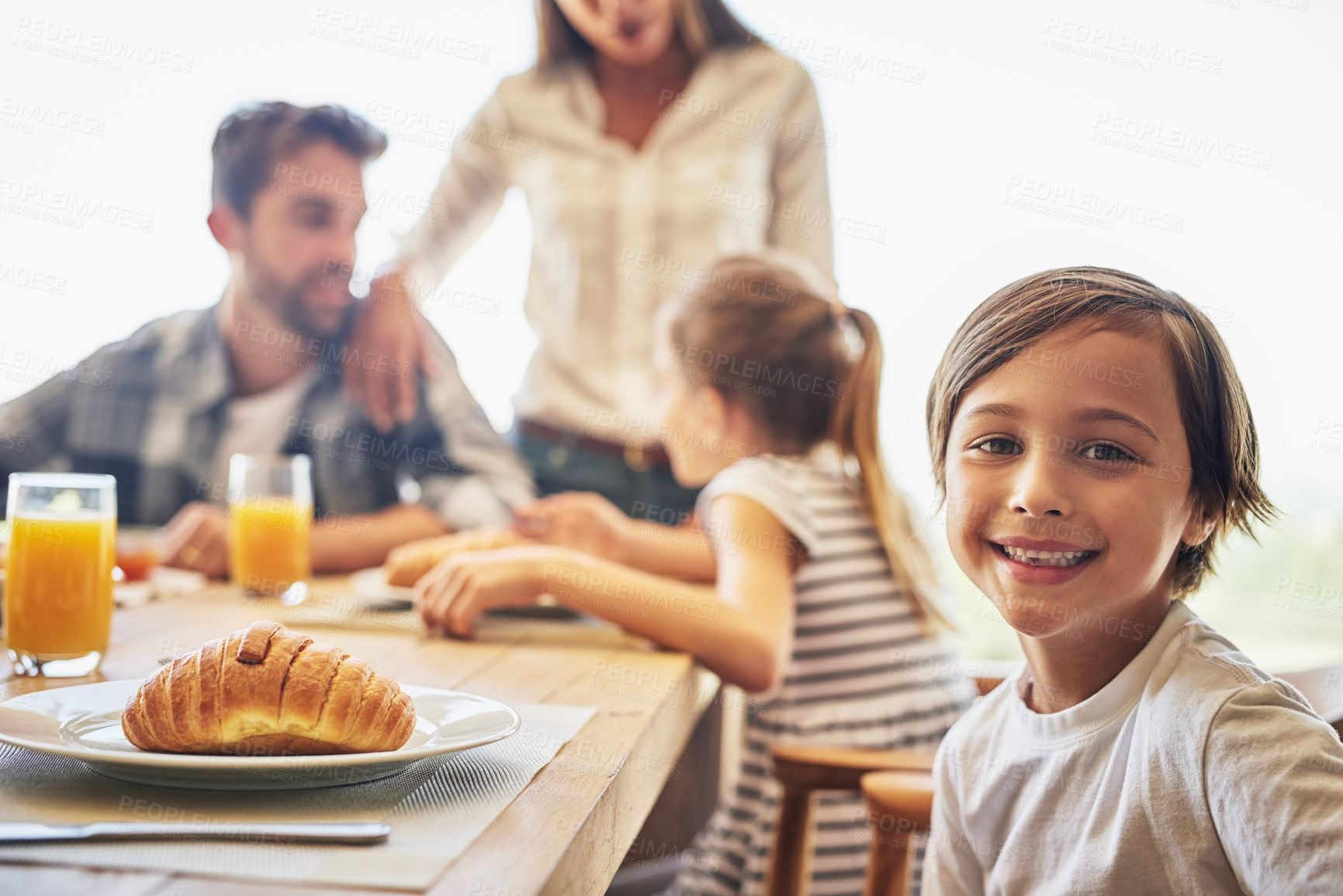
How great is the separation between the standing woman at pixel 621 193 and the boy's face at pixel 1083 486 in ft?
4.99

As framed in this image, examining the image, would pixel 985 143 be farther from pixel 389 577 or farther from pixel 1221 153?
pixel 389 577

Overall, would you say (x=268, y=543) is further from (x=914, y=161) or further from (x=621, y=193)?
(x=914, y=161)

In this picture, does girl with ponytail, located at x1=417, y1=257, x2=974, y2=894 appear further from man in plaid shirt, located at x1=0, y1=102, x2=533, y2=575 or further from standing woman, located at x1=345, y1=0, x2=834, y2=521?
standing woman, located at x1=345, y1=0, x2=834, y2=521

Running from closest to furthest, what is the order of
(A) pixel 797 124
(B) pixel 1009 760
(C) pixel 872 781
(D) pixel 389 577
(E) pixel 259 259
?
1. (B) pixel 1009 760
2. (C) pixel 872 781
3. (D) pixel 389 577
4. (E) pixel 259 259
5. (A) pixel 797 124

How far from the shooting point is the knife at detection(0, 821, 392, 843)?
574 millimetres

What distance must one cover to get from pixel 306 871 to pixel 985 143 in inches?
93.3

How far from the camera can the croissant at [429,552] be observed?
5.00ft

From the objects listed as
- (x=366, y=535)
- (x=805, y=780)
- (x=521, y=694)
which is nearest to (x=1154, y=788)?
(x=805, y=780)

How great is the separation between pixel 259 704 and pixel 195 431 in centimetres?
170

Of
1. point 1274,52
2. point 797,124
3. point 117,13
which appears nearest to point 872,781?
point 797,124

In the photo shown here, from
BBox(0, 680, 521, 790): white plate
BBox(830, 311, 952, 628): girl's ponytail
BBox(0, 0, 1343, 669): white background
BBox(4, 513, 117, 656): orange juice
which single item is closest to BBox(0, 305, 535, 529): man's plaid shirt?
BBox(0, 0, 1343, 669): white background

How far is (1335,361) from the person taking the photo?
2.44 meters

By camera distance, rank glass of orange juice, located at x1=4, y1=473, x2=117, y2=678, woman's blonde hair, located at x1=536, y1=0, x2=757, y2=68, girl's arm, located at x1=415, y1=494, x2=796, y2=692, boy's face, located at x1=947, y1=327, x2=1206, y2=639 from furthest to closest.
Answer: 1. woman's blonde hair, located at x1=536, y1=0, x2=757, y2=68
2. girl's arm, located at x1=415, y1=494, x2=796, y2=692
3. glass of orange juice, located at x1=4, y1=473, x2=117, y2=678
4. boy's face, located at x1=947, y1=327, x2=1206, y2=639

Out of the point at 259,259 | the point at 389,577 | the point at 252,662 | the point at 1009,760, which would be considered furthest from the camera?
the point at 259,259
